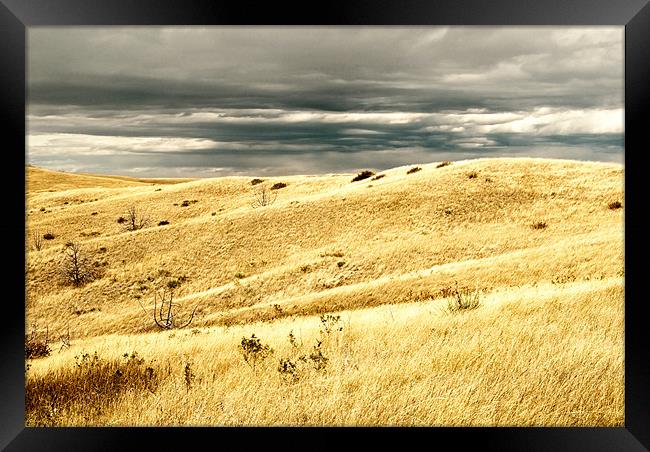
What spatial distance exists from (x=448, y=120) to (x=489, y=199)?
25.7m

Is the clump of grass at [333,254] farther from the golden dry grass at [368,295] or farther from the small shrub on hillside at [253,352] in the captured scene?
the small shrub on hillside at [253,352]

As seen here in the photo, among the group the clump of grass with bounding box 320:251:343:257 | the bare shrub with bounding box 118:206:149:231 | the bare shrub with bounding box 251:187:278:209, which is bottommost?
the clump of grass with bounding box 320:251:343:257

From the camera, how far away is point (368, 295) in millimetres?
19422

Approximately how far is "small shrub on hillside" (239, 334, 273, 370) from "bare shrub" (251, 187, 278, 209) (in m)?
35.5

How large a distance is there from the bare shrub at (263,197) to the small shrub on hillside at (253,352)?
3551cm

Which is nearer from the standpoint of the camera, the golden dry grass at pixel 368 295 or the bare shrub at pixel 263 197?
the golden dry grass at pixel 368 295

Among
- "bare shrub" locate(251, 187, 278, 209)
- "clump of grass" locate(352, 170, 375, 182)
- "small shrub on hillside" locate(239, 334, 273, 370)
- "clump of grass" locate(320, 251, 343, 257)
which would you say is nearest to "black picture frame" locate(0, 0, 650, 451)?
"small shrub on hillside" locate(239, 334, 273, 370)

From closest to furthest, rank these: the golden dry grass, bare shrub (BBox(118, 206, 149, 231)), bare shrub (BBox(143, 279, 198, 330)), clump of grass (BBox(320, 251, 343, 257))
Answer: the golden dry grass → bare shrub (BBox(143, 279, 198, 330)) → clump of grass (BBox(320, 251, 343, 257)) → bare shrub (BBox(118, 206, 149, 231))

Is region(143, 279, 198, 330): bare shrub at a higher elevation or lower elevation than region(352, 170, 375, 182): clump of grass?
Answer: lower

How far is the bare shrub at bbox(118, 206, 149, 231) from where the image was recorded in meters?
43.4

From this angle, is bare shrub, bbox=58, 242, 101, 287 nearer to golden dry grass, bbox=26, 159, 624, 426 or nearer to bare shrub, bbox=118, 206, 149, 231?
golden dry grass, bbox=26, 159, 624, 426

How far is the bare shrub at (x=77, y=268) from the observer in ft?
98.0

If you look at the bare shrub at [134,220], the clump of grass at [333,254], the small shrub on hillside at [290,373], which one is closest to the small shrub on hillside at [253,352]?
the small shrub on hillside at [290,373]

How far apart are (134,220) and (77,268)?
13317mm
